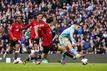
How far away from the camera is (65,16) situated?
111 ft

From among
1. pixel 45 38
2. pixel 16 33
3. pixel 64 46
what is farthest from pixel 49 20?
pixel 64 46

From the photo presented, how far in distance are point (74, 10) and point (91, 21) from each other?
7.92ft

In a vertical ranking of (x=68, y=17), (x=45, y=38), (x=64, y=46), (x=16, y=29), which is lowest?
(x=64, y=46)

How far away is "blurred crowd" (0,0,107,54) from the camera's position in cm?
3066

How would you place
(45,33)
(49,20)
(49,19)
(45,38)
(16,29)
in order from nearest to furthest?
(45,33)
(45,38)
(16,29)
(49,20)
(49,19)

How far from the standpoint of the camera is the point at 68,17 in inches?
1320

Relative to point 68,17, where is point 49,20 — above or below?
below

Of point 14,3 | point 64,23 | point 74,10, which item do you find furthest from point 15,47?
point 14,3

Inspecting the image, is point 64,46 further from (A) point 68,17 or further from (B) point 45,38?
(A) point 68,17

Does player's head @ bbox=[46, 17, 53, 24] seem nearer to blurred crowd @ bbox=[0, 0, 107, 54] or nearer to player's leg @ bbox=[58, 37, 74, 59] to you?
blurred crowd @ bbox=[0, 0, 107, 54]

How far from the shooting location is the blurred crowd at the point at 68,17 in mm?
30659

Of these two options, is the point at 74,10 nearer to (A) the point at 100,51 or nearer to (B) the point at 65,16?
(B) the point at 65,16

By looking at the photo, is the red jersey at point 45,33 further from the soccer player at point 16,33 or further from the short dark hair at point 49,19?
the short dark hair at point 49,19

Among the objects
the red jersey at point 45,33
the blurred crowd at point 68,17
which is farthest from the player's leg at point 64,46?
the blurred crowd at point 68,17
